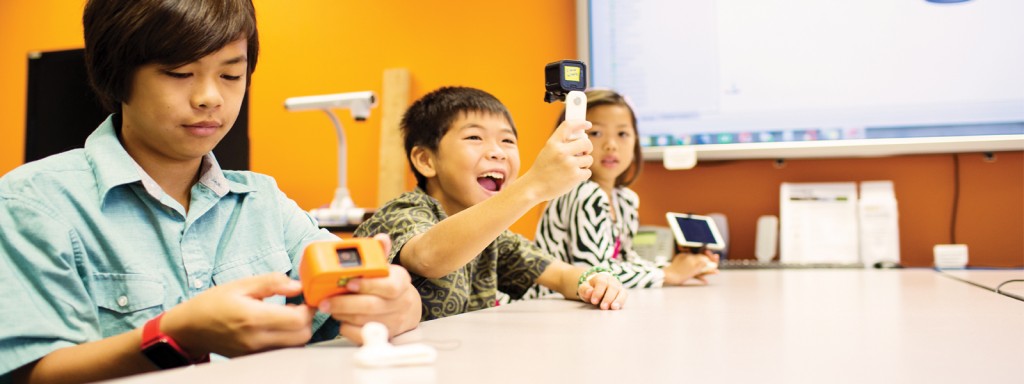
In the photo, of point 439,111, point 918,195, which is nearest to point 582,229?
point 439,111

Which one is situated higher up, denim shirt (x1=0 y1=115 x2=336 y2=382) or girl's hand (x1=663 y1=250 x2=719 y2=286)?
denim shirt (x1=0 y1=115 x2=336 y2=382)

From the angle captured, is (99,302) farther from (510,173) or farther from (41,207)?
(510,173)

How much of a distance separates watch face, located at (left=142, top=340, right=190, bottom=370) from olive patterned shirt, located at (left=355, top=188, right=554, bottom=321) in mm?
447

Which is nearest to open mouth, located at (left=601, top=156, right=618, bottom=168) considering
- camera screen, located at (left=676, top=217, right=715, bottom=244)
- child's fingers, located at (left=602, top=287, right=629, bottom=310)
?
camera screen, located at (left=676, top=217, right=715, bottom=244)

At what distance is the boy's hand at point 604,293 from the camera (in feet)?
3.76

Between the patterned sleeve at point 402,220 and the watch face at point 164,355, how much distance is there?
447mm

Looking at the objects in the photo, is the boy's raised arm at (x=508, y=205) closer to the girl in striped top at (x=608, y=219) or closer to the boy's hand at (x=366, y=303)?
the boy's hand at (x=366, y=303)

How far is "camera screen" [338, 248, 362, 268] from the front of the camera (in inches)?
27.6

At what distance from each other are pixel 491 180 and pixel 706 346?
0.78m

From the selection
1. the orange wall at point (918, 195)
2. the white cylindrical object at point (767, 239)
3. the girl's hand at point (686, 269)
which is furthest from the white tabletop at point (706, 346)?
the orange wall at point (918, 195)

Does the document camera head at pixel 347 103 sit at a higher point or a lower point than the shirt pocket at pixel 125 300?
higher

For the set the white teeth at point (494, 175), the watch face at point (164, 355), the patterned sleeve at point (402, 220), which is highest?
the white teeth at point (494, 175)

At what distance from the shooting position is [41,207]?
0.79 m

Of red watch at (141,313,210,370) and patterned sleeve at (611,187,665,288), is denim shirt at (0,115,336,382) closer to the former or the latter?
red watch at (141,313,210,370)
